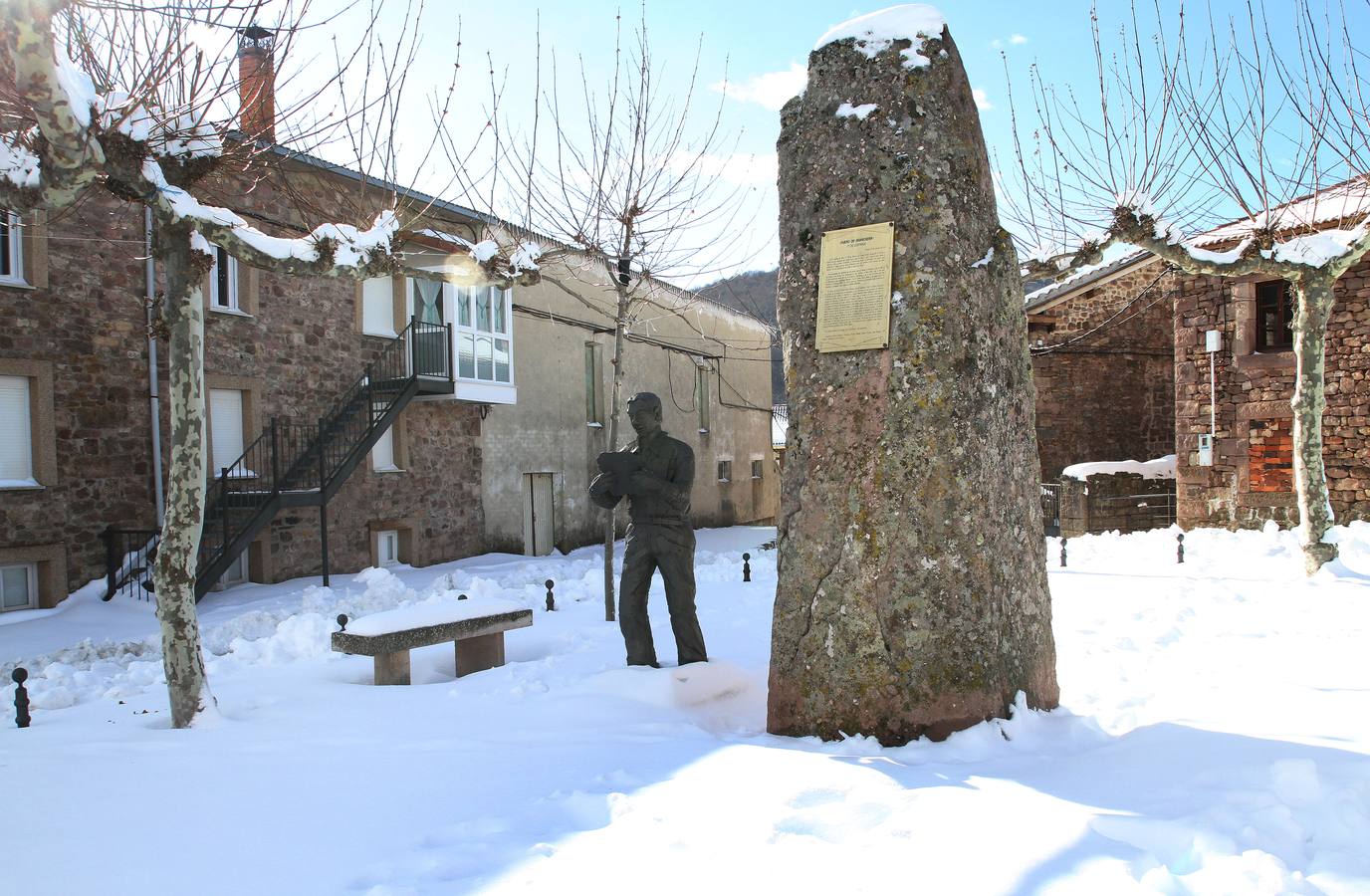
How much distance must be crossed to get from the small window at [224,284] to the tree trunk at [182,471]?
9.66 meters

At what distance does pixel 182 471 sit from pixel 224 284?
10259 millimetres

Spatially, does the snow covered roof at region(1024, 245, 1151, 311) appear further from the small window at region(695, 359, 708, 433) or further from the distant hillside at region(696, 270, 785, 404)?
the distant hillside at region(696, 270, 785, 404)

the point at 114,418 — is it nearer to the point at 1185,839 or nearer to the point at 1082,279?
the point at 1185,839

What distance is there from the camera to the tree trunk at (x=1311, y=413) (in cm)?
977

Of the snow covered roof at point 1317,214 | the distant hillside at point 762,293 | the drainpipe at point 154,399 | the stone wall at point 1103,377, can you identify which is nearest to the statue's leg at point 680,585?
the snow covered roof at point 1317,214

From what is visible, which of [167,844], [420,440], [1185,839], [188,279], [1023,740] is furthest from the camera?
[420,440]

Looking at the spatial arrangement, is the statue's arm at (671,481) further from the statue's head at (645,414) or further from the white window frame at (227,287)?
the white window frame at (227,287)

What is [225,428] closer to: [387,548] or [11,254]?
[11,254]

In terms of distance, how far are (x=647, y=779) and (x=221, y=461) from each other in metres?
12.4

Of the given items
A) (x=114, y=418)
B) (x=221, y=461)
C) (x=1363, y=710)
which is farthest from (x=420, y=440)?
(x=1363, y=710)

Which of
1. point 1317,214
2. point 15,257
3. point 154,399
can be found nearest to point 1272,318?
point 1317,214

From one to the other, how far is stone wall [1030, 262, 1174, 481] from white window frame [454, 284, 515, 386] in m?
11.4

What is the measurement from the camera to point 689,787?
3.45 m

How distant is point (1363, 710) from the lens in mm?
4117
